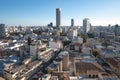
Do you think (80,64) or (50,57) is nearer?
(80,64)

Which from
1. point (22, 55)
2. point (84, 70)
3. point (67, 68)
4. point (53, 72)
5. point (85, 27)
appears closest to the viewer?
point (53, 72)

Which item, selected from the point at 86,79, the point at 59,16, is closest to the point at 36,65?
the point at 86,79

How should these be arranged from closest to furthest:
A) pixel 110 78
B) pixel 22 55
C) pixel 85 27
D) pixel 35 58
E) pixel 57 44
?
pixel 110 78 → pixel 35 58 → pixel 22 55 → pixel 57 44 → pixel 85 27

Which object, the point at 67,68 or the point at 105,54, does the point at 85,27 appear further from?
the point at 67,68

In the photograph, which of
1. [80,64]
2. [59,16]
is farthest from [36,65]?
[59,16]

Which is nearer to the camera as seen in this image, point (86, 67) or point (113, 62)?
point (86, 67)

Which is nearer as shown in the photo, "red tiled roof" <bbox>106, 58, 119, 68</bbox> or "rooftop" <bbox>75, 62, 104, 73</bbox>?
"rooftop" <bbox>75, 62, 104, 73</bbox>

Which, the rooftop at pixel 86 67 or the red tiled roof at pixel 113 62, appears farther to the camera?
the red tiled roof at pixel 113 62

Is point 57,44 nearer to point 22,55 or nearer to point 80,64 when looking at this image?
point 22,55

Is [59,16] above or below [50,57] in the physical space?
above
